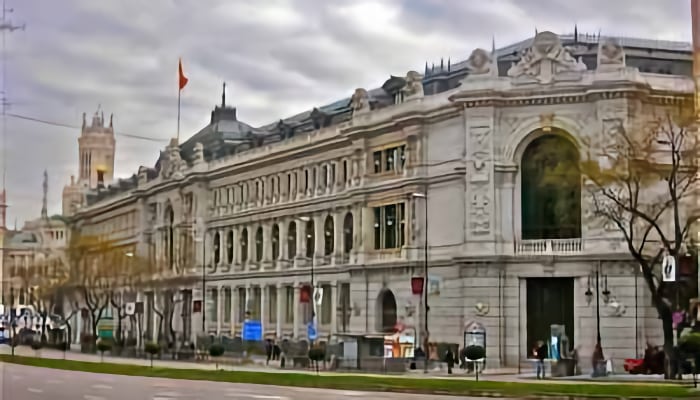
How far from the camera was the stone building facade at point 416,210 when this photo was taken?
18.9 metres

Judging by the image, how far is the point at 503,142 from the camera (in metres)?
23.9

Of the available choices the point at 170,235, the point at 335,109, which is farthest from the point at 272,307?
the point at 335,109

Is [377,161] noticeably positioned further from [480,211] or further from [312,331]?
[480,211]

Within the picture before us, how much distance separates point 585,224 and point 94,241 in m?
9.92

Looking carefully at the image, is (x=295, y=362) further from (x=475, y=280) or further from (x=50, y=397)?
(x=475, y=280)

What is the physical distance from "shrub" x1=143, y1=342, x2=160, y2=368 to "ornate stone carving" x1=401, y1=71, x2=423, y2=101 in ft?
18.5

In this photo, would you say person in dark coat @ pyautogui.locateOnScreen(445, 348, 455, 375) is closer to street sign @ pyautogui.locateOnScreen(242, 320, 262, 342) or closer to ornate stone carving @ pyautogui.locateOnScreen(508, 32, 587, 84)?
street sign @ pyautogui.locateOnScreen(242, 320, 262, 342)

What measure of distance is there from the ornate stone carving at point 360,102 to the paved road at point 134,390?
442cm

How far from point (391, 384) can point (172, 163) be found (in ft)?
15.7

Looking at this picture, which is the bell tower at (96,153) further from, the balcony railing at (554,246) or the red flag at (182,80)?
the balcony railing at (554,246)

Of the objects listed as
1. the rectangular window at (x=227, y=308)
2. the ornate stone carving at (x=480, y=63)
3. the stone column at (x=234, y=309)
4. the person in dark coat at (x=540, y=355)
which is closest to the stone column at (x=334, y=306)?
the stone column at (x=234, y=309)

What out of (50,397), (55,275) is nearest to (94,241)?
(55,275)

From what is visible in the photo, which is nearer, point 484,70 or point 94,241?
point 94,241

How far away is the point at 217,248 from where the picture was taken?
19.3m
